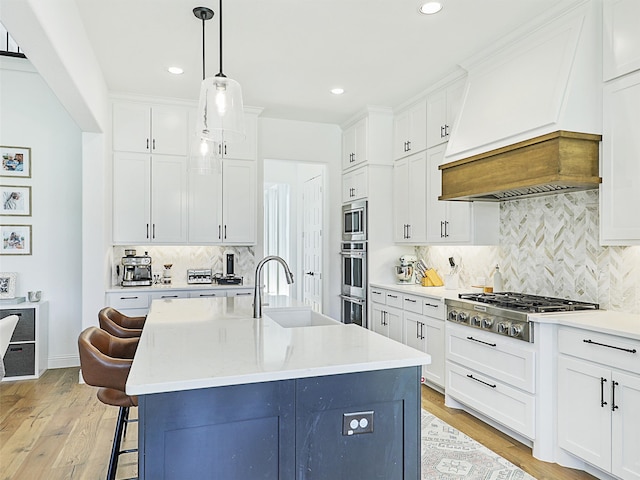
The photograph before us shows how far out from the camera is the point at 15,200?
4699mm

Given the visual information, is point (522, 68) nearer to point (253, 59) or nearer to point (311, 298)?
point (253, 59)

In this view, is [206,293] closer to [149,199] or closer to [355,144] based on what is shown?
[149,199]

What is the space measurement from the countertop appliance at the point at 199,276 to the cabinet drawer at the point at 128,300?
66cm

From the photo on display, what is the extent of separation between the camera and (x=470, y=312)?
340 cm

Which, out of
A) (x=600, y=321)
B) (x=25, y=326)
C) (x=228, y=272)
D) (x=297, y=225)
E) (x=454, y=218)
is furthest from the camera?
(x=297, y=225)

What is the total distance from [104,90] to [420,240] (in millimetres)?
3444

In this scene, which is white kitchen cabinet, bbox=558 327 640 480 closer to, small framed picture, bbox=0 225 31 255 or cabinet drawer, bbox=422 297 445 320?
cabinet drawer, bbox=422 297 445 320

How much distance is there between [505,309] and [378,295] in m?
2.04

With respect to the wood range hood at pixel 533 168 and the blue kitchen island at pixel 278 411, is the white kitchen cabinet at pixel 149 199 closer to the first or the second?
the wood range hood at pixel 533 168

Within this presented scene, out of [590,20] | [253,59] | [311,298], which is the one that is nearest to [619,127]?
[590,20]

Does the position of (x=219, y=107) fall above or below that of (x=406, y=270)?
above

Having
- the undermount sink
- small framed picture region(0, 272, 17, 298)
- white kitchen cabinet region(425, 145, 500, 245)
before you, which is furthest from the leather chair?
white kitchen cabinet region(425, 145, 500, 245)

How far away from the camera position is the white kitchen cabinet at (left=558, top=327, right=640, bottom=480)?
7.63 feet

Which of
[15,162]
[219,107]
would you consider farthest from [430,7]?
[15,162]
